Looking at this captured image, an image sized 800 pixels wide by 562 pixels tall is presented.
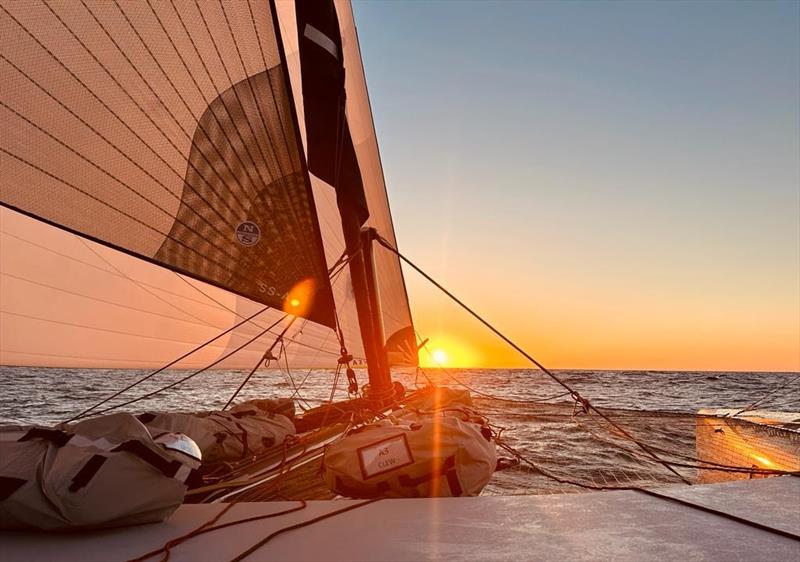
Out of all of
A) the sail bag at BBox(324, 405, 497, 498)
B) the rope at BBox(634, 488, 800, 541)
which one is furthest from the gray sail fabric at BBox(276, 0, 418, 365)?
the rope at BBox(634, 488, 800, 541)

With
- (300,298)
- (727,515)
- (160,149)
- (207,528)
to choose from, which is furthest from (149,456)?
(300,298)

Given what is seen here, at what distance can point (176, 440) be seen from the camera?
82.4 inches

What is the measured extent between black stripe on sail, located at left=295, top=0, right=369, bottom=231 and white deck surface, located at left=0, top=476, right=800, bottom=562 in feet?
11.3

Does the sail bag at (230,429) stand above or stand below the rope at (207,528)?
above

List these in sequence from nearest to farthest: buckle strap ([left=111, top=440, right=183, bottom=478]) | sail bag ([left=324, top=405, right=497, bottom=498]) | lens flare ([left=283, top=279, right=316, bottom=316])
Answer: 1. buckle strap ([left=111, top=440, right=183, bottom=478])
2. sail bag ([left=324, top=405, right=497, bottom=498])
3. lens flare ([left=283, top=279, right=316, bottom=316])

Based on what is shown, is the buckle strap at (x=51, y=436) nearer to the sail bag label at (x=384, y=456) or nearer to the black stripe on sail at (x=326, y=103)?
the sail bag label at (x=384, y=456)

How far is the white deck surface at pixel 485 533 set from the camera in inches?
62.1

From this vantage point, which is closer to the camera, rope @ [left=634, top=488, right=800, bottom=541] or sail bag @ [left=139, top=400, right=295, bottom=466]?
rope @ [left=634, top=488, right=800, bottom=541]

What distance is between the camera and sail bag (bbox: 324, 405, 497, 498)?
246 cm

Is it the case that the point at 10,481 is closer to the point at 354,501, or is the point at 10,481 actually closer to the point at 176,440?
the point at 176,440

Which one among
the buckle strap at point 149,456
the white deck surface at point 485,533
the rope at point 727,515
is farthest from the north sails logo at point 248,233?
the rope at point 727,515

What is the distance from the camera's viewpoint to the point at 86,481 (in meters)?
1.75

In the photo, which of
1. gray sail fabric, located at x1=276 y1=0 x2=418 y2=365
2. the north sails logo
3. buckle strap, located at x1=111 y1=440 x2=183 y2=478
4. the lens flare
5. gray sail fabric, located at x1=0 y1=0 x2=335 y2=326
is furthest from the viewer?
gray sail fabric, located at x1=276 y1=0 x2=418 y2=365

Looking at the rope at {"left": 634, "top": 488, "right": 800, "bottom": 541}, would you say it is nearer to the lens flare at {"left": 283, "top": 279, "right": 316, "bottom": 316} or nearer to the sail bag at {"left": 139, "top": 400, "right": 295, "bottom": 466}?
the sail bag at {"left": 139, "top": 400, "right": 295, "bottom": 466}
